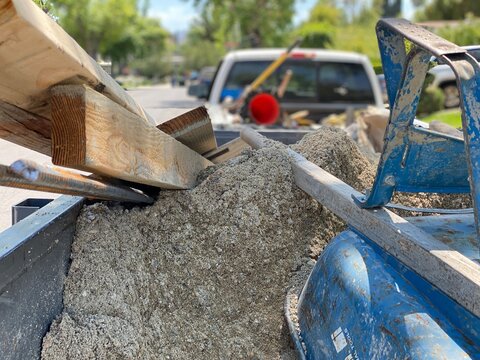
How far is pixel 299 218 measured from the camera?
2943mm

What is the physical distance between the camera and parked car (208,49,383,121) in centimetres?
832

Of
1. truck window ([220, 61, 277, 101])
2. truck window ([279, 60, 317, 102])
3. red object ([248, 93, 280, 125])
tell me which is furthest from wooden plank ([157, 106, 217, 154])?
truck window ([279, 60, 317, 102])

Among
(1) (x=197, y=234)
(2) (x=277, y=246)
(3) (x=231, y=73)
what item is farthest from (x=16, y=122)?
(3) (x=231, y=73)

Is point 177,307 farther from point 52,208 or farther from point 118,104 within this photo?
point 118,104

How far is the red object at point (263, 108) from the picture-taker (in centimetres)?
754

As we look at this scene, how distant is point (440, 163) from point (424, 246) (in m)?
0.44

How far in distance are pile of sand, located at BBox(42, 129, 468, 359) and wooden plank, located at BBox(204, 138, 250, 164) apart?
0.44 meters

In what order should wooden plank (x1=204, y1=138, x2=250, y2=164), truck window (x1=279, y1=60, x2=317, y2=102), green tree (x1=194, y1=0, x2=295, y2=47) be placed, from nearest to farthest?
wooden plank (x1=204, y1=138, x2=250, y2=164) → truck window (x1=279, y1=60, x2=317, y2=102) → green tree (x1=194, y1=0, x2=295, y2=47)

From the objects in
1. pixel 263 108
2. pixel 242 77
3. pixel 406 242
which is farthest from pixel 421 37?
pixel 242 77

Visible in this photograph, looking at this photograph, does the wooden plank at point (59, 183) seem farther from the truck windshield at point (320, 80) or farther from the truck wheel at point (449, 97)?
the truck wheel at point (449, 97)

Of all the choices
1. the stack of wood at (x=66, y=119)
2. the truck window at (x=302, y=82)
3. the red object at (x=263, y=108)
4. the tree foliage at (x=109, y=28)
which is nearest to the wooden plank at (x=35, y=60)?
the stack of wood at (x=66, y=119)

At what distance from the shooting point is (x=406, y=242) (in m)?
2.03

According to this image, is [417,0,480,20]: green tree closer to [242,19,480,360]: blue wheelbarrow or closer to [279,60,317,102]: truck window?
[279,60,317,102]: truck window

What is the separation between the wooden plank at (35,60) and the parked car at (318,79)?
240 inches
